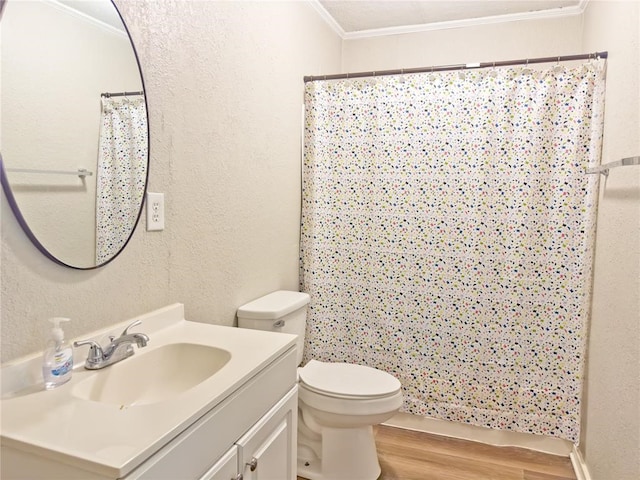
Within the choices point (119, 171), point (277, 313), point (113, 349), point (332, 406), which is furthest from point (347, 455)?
point (119, 171)

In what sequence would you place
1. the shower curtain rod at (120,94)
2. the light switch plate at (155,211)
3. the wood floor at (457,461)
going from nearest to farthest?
the shower curtain rod at (120,94), the light switch plate at (155,211), the wood floor at (457,461)

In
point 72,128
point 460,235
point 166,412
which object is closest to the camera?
point 166,412

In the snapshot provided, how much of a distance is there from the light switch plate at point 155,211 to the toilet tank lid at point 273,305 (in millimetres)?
603

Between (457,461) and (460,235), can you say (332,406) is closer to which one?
(457,461)

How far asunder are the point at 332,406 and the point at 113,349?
1.05m

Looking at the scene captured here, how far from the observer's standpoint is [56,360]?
1.00 metres

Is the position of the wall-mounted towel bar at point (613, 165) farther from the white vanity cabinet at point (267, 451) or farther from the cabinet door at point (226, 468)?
the cabinet door at point (226, 468)

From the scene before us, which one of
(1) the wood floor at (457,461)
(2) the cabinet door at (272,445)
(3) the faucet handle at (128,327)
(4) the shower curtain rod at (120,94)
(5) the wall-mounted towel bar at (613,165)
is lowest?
(1) the wood floor at (457,461)

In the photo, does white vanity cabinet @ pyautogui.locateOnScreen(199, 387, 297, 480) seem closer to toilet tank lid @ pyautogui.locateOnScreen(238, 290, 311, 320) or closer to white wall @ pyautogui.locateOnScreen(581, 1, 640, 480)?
toilet tank lid @ pyautogui.locateOnScreen(238, 290, 311, 320)

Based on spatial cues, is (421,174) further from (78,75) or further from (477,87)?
(78,75)

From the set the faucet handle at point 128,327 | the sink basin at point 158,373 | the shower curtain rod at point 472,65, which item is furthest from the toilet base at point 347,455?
the shower curtain rod at point 472,65

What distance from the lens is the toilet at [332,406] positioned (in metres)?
1.89

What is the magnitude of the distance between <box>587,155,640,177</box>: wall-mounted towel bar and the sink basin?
1.43 metres

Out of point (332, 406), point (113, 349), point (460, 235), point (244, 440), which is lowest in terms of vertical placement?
point (332, 406)
